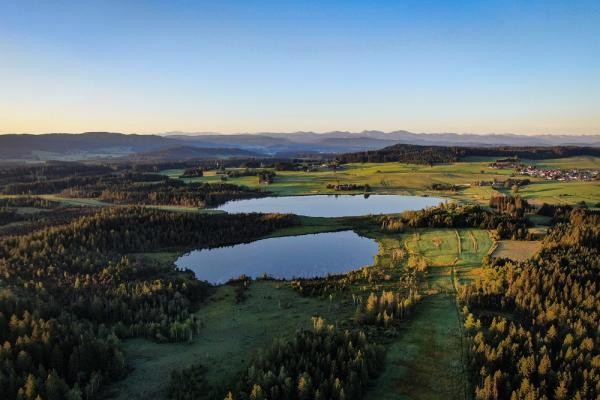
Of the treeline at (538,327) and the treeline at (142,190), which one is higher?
the treeline at (142,190)

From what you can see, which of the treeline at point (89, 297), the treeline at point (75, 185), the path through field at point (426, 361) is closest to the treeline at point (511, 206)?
the treeline at point (89, 297)

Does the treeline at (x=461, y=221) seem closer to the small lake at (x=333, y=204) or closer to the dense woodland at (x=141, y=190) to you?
the small lake at (x=333, y=204)

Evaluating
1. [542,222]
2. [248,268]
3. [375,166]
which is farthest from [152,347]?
[375,166]

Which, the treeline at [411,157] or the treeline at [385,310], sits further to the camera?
the treeline at [411,157]

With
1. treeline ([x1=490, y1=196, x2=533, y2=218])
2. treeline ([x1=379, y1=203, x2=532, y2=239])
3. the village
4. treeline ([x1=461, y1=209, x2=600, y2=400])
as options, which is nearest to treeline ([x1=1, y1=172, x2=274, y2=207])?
treeline ([x1=379, y1=203, x2=532, y2=239])

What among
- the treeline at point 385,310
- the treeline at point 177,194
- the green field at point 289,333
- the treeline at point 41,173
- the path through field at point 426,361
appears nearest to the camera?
the path through field at point 426,361

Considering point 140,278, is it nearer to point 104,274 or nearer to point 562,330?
point 104,274
